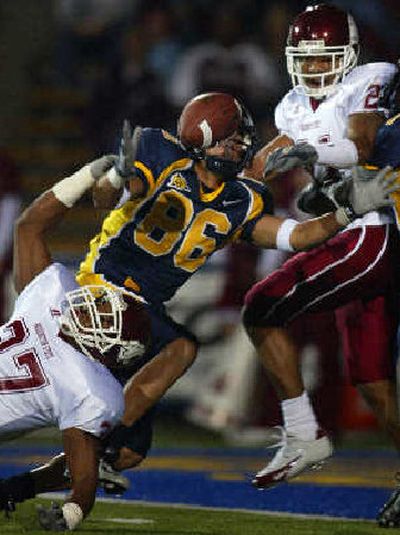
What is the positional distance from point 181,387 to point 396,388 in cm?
340

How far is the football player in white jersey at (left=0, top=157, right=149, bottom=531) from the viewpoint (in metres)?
4.84

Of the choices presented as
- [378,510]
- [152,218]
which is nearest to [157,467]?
[378,510]

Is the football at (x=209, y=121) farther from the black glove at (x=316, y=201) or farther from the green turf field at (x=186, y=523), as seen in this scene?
the green turf field at (x=186, y=523)

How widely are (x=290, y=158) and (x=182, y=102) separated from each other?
4.47 metres

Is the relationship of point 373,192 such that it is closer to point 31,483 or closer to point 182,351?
point 182,351

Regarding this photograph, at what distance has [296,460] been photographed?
18.1ft

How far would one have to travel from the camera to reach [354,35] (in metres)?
5.58

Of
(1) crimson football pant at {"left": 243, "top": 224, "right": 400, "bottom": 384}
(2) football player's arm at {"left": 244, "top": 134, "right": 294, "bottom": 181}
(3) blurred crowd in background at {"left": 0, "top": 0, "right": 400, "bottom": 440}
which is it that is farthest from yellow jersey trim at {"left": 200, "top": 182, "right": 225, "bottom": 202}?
(3) blurred crowd in background at {"left": 0, "top": 0, "right": 400, "bottom": 440}

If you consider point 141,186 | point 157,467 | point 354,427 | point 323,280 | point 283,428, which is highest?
point 141,186

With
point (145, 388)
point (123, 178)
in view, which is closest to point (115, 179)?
point (123, 178)

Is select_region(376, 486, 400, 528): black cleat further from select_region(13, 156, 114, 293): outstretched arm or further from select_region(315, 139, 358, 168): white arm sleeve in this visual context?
select_region(13, 156, 114, 293): outstretched arm

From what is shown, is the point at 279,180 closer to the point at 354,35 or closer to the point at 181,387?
the point at 181,387

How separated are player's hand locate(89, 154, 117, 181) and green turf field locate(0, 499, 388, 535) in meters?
1.06

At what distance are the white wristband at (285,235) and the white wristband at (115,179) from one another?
0.54 meters
